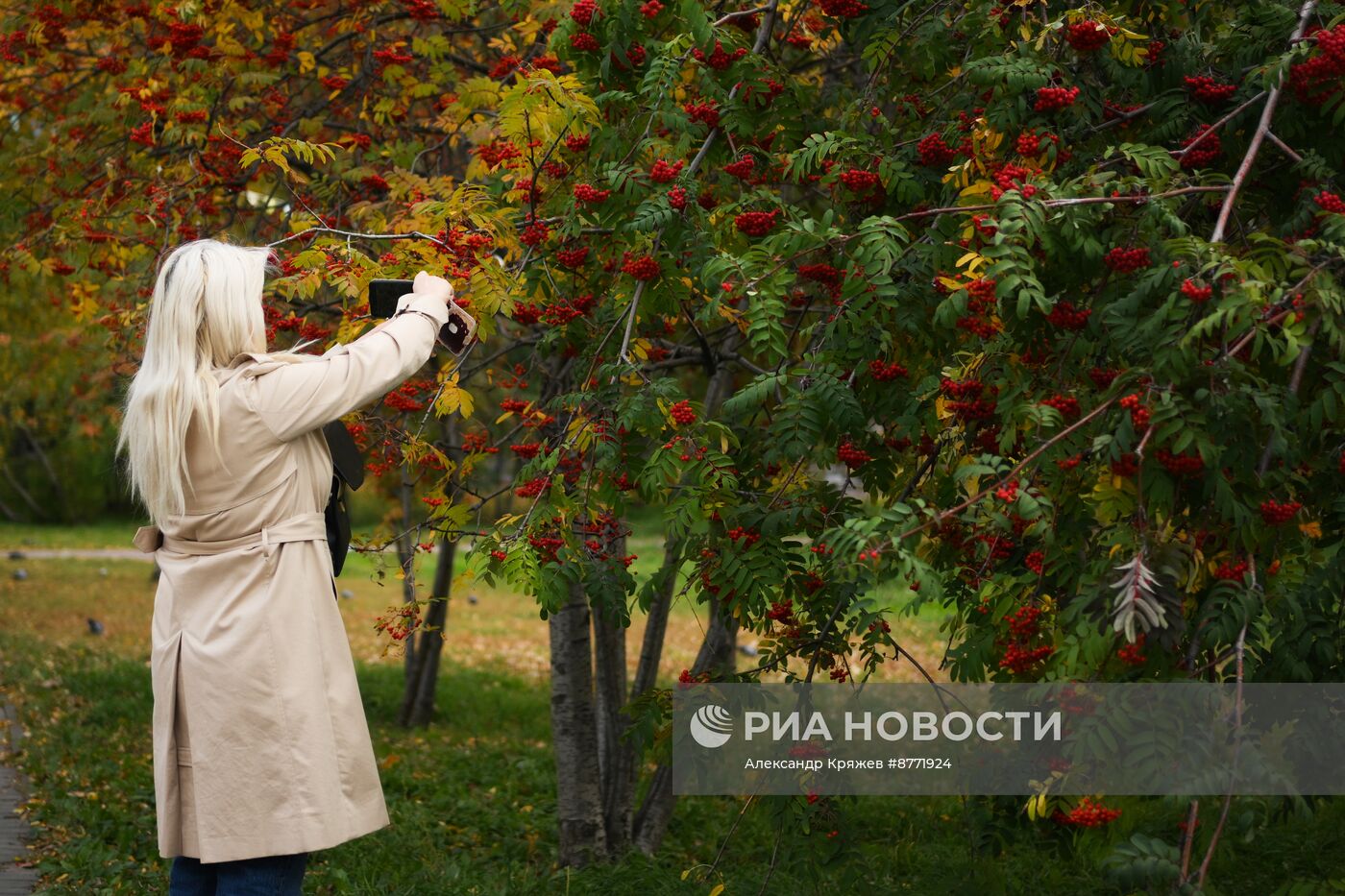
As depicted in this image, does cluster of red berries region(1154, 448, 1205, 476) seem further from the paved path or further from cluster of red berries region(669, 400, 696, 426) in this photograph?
the paved path

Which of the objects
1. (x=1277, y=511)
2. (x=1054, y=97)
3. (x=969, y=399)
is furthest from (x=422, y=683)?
(x=1277, y=511)

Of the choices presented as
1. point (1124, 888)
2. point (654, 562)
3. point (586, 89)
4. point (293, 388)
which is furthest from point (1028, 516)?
point (654, 562)

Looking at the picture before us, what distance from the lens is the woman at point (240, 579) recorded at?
2.94 m

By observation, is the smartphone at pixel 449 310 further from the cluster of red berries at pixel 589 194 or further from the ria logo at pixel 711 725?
the ria logo at pixel 711 725

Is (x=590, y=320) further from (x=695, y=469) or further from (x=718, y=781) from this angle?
(x=718, y=781)

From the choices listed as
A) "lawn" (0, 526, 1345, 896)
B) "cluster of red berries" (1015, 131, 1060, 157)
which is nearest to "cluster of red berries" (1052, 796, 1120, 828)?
"lawn" (0, 526, 1345, 896)

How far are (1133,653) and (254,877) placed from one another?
2.16m

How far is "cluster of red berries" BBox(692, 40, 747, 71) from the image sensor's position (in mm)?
3883

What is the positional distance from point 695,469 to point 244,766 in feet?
4.57

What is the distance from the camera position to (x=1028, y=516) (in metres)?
2.75

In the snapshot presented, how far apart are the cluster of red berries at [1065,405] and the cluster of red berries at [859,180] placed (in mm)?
971

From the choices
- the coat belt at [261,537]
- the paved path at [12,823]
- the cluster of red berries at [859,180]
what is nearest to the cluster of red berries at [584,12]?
the cluster of red berries at [859,180]

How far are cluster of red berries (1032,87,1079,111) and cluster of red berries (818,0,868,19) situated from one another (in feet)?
2.67

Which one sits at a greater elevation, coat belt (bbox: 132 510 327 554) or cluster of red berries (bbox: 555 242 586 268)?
cluster of red berries (bbox: 555 242 586 268)
